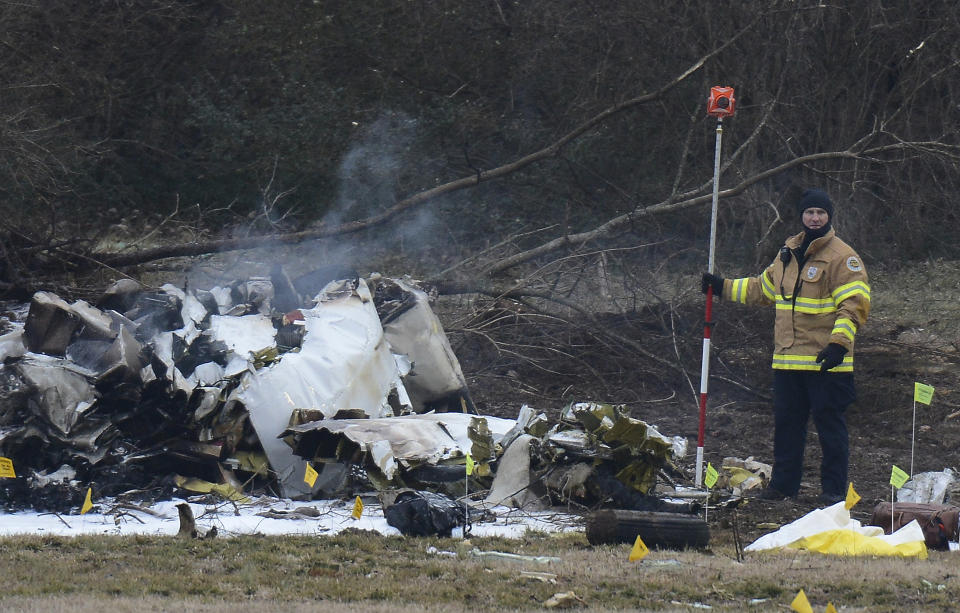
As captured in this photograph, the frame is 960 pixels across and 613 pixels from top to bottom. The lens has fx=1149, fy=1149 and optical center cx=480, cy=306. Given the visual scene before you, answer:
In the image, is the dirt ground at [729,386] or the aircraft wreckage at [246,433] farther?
the dirt ground at [729,386]

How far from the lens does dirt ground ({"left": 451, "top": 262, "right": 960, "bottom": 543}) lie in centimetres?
→ 759

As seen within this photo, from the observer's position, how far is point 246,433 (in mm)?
6215

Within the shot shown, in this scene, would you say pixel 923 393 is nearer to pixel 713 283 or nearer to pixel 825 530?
pixel 825 530

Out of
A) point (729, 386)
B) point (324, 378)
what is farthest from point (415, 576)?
point (729, 386)

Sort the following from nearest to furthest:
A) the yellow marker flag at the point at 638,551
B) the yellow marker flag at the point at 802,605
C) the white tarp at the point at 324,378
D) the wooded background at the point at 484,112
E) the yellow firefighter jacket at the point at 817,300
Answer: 1. the yellow marker flag at the point at 802,605
2. the yellow marker flag at the point at 638,551
3. the yellow firefighter jacket at the point at 817,300
4. the white tarp at the point at 324,378
5. the wooded background at the point at 484,112

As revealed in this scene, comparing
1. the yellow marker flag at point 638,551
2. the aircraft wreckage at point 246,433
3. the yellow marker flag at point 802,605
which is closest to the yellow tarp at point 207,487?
the aircraft wreckage at point 246,433

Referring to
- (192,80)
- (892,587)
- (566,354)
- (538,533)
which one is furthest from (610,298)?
(192,80)

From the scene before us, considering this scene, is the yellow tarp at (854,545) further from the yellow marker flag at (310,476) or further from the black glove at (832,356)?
the yellow marker flag at (310,476)

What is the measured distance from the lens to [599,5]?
15227mm

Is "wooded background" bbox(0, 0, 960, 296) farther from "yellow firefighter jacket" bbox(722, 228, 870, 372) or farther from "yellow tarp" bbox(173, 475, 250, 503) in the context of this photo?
"yellow tarp" bbox(173, 475, 250, 503)

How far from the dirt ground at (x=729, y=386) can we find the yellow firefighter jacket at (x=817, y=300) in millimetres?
1103

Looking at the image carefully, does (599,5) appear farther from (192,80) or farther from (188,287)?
(188,287)

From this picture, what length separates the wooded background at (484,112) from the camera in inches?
539

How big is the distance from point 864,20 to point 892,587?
456 inches
